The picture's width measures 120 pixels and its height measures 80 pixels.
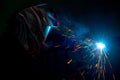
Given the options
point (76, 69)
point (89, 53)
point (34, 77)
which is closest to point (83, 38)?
point (89, 53)

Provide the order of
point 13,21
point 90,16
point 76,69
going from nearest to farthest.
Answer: point 13,21, point 76,69, point 90,16

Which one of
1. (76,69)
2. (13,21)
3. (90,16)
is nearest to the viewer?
(13,21)

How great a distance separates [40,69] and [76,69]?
0.40 meters

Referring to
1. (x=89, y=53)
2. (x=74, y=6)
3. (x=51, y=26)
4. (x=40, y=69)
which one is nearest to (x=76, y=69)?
(x=89, y=53)

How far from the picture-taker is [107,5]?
239 centimetres

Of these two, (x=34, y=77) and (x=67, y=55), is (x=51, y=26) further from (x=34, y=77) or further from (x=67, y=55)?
(x=34, y=77)

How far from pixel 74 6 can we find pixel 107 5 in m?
0.41

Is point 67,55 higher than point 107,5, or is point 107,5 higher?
point 107,5

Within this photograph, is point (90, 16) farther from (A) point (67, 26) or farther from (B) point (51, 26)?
(B) point (51, 26)

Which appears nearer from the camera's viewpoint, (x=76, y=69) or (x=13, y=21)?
(x=13, y=21)

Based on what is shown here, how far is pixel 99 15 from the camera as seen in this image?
2355mm

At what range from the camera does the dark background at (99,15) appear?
224cm

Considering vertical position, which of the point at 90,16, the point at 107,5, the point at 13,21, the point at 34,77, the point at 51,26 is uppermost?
the point at 107,5

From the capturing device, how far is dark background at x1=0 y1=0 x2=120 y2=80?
7.36 ft
